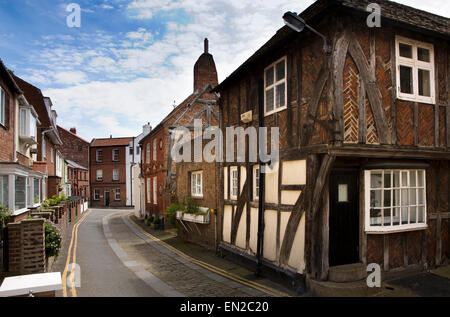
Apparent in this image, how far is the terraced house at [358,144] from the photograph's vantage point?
22.3ft

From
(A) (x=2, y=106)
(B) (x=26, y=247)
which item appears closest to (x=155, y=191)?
(A) (x=2, y=106)

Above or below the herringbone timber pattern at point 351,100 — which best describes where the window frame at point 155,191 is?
below

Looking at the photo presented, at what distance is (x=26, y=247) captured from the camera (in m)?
7.39

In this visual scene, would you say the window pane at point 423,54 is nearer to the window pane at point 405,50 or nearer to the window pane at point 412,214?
the window pane at point 405,50

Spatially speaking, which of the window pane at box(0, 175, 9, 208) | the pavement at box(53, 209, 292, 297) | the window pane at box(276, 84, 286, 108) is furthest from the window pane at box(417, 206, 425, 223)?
the window pane at box(0, 175, 9, 208)

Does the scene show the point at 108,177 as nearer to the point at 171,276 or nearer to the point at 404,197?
the point at 171,276

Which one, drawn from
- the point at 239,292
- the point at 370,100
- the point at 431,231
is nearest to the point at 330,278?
the point at 239,292

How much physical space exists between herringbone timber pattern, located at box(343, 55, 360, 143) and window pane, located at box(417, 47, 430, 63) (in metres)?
2.40

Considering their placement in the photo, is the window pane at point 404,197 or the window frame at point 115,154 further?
the window frame at point 115,154

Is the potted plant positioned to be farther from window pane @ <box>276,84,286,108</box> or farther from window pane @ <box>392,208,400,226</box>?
window pane @ <box>392,208,400,226</box>

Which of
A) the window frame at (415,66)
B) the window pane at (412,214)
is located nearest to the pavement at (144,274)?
the window pane at (412,214)

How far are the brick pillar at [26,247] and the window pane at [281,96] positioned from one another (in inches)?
271
